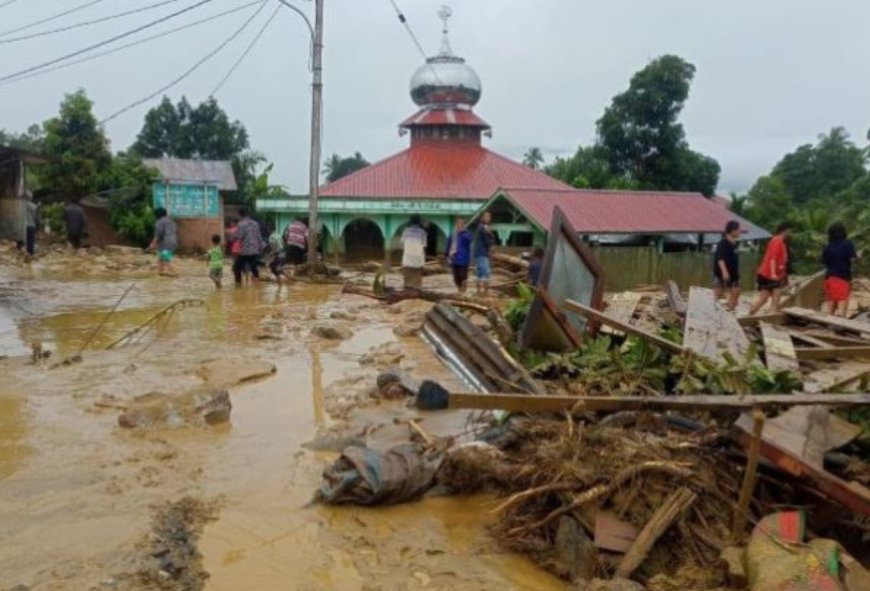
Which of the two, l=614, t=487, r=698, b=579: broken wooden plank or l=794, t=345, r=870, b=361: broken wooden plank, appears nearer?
l=614, t=487, r=698, b=579: broken wooden plank

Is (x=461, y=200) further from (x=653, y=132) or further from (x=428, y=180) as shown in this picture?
(x=653, y=132)

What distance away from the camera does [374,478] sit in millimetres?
4762

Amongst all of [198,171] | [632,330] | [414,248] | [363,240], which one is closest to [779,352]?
[632,330]

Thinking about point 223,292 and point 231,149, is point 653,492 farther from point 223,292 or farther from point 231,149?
point 231,149

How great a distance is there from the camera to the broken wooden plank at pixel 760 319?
7.61m

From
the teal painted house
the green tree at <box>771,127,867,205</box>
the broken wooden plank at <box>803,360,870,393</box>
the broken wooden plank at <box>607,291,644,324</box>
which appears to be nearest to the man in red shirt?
the broken wooden plank at <box>607,291,644,324</box>

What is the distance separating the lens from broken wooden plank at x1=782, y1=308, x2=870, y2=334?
281 inches

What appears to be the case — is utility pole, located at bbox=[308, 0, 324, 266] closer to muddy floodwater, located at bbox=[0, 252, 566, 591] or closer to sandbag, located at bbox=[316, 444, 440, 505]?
muddy floodwater, located at bbox=[0, 252, 566, 591]

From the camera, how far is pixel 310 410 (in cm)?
700

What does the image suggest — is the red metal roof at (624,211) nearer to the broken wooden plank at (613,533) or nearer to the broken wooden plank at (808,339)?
the broken wooden plank at (808,339)

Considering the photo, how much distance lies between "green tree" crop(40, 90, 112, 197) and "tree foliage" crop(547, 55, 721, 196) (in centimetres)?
1835

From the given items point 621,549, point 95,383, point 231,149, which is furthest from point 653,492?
point 231,149

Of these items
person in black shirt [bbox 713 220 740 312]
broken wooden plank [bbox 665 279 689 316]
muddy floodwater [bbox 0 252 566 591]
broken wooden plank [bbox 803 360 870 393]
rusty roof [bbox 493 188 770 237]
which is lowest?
muddy floodwater [bbox 0 252 566 591]

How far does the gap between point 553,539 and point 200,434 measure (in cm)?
301
